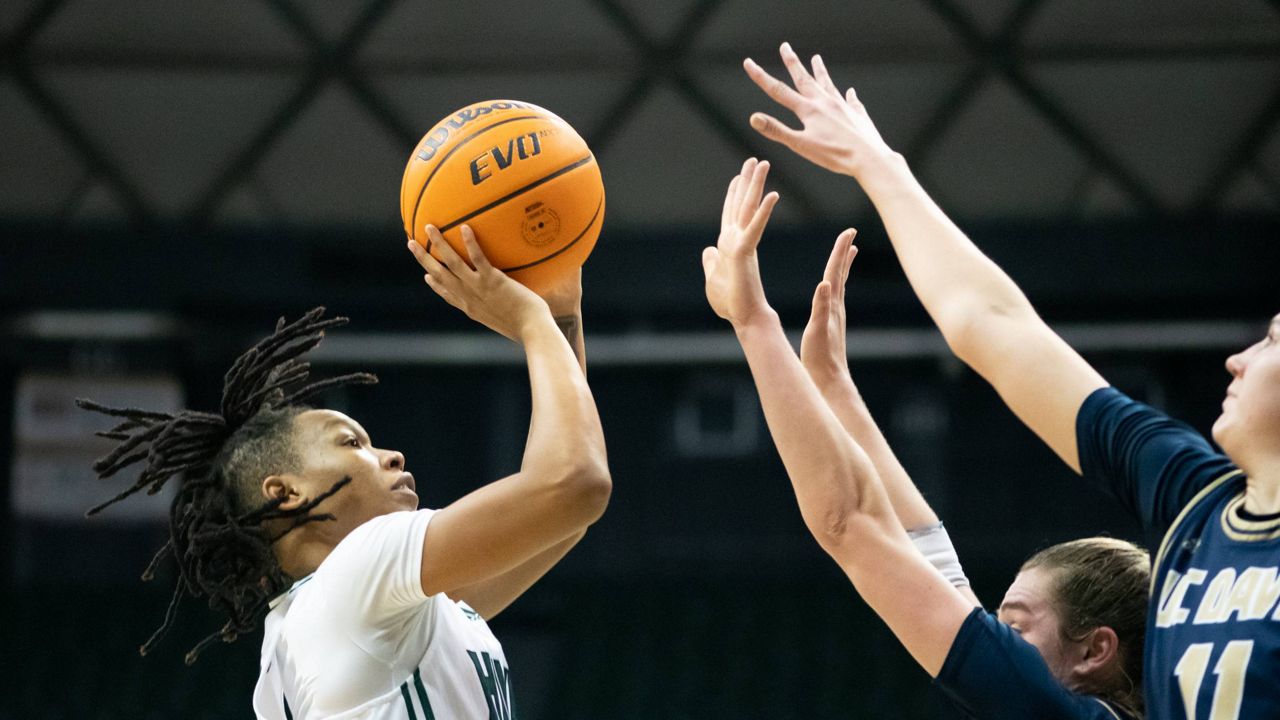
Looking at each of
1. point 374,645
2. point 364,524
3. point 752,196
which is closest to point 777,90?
point 752,196

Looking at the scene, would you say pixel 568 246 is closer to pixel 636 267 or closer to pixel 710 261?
pixel 710 261

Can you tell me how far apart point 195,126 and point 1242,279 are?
713 cm

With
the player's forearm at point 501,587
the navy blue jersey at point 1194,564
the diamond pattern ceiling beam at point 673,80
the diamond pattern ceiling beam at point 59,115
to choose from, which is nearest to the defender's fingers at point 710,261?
the navy blue jersey at point 1194,564

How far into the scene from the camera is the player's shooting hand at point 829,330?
2.49 metres

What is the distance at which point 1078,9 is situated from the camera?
8.61 m

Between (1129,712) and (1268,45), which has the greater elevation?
(1268,45)

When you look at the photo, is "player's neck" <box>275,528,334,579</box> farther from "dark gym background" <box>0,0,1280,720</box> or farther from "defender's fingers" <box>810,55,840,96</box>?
"dark gym background" <box>0,0,1280,720</box>

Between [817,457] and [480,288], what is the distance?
2.28ft

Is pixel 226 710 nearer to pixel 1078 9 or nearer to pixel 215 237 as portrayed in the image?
pixel 215 237

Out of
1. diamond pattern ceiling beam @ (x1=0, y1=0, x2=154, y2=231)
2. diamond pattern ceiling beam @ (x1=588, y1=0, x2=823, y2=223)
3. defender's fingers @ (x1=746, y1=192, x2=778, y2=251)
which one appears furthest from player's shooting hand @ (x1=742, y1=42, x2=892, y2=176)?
diamond pattern ceiling beam @ (x1=0, y1=0, x2=154, y2=231)

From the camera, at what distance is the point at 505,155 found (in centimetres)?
264

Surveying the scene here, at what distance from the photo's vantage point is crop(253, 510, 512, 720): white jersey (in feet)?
7.14

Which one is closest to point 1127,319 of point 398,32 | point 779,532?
point 779,532

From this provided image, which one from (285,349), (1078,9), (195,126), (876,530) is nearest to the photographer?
(876,530)
